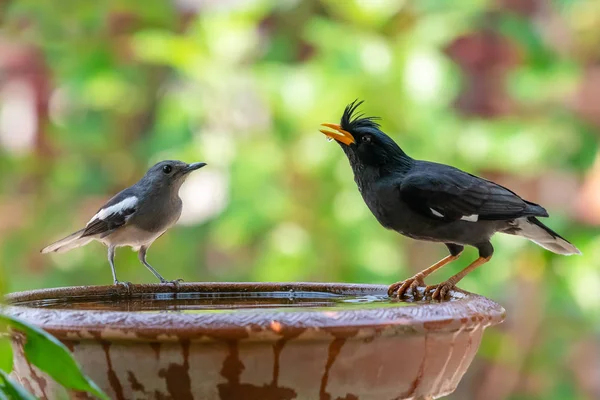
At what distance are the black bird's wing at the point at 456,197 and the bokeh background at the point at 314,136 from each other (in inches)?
76.7

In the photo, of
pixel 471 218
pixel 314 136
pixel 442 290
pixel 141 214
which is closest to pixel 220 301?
pixel 442 290

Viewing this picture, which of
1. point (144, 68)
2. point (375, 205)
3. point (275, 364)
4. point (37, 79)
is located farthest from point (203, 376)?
point (37, 79)

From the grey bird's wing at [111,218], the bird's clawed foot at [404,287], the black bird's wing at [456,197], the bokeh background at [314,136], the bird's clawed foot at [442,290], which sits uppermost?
the bokeh background at [314,136]

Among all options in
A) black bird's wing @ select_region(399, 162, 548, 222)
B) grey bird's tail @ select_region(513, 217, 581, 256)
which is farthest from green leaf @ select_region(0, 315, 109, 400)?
grey bird's tail @ select_region(513, 217, 581, 256)

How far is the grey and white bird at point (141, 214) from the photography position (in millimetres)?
3256

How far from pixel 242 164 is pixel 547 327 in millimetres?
2394

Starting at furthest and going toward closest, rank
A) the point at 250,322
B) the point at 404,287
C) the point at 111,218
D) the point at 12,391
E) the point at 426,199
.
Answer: the point at 111,218
the point at 426,199
the point at 404,287
the point at 250,322
the point at 12,391

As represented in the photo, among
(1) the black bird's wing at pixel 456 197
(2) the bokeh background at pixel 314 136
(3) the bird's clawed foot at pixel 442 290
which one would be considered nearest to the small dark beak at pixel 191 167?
(1) the black bird's wing at pixel 456 197

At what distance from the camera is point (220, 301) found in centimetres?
260

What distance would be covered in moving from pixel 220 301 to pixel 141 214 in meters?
0.80

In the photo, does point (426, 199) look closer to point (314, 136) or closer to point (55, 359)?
point (55, 359)

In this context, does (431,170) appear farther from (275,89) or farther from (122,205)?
(275,89)

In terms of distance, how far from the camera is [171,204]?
10.9ft

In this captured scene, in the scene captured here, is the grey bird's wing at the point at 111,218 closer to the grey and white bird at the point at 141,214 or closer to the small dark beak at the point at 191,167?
the grey and white bird at the point at 141,214
